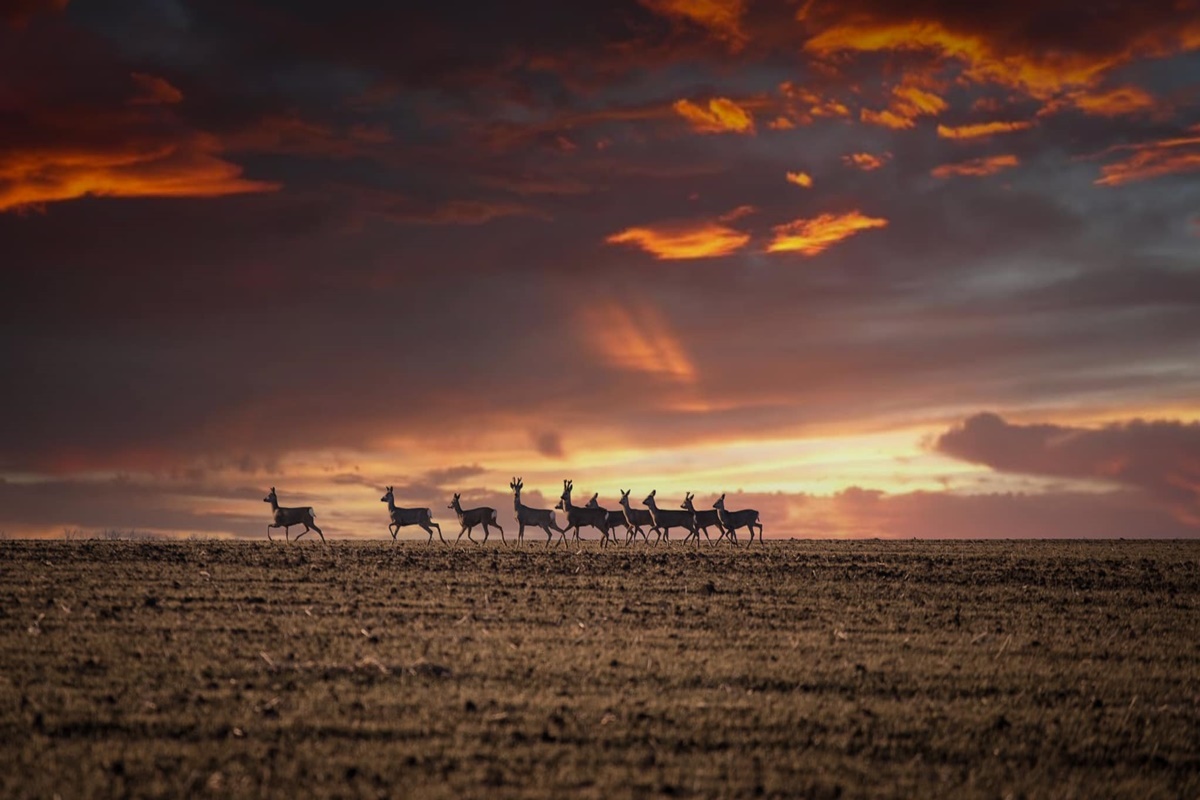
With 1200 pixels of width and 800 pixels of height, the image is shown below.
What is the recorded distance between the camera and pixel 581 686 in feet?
52.3

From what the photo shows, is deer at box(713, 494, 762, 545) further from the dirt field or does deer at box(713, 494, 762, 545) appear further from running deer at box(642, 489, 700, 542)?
the dirt field

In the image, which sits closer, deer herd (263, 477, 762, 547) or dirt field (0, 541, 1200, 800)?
dirt field (0, 541, 1200, 800)

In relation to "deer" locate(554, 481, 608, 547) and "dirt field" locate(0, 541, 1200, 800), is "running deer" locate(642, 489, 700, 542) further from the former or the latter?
"dirt field" locate(0, 541, 1200, 800)

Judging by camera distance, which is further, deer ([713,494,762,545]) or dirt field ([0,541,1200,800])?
deer ([713,494,762,545])

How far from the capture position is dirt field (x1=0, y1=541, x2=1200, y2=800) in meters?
11.8

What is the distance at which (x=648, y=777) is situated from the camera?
11508 mm

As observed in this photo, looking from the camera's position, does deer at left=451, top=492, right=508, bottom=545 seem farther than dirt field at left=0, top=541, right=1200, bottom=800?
Yes

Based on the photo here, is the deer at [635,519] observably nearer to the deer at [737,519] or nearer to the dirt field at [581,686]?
the deer at [737,519]

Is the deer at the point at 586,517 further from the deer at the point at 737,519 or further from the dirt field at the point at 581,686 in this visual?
the dirt field at the point at 581,686

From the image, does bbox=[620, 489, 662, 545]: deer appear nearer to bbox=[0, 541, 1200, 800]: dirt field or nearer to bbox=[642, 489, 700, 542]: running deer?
bbox=[642, 489, 700, 542]: running deer

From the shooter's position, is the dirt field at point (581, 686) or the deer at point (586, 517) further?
the deer at point (586, 517)

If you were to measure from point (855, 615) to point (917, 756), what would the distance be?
1244 centimetres

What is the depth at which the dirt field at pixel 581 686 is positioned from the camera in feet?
38.6

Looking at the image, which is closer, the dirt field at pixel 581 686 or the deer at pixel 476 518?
the dirt field at pixel 581 686
